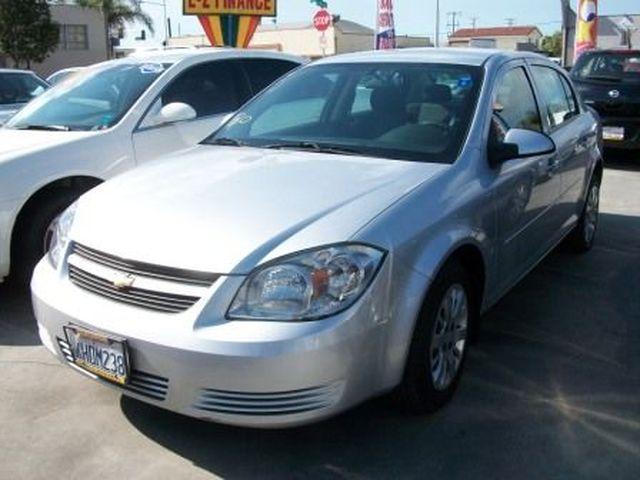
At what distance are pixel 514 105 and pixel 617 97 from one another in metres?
6.72

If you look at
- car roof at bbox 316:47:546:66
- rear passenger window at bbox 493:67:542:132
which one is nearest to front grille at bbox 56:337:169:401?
rear passenger window at bbox 493:67:542:132

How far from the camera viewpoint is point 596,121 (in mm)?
6047

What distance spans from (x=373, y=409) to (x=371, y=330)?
2.58 ft

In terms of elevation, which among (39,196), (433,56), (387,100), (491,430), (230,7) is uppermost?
(230,7)

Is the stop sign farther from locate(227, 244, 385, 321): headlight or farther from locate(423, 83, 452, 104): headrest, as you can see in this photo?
locate(227, 244, 385, 321): headlight

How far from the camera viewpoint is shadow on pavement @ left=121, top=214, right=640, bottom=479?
3023 millimetres

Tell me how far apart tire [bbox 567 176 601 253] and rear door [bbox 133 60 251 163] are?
2.93m

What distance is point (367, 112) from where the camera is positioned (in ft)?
13.3

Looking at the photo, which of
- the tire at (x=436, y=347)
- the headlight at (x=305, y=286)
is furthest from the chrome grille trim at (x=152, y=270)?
the tire at (x=436, y=347)

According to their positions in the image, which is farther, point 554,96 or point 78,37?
point 78,37

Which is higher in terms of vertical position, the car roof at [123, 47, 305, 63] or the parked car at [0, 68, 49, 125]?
the car roof at [123, 47, 305, 63]

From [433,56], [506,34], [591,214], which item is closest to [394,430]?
[433,56]

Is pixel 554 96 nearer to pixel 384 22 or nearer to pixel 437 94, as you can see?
pixel 437 94

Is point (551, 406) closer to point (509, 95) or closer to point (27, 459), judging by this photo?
point (509, 95)
